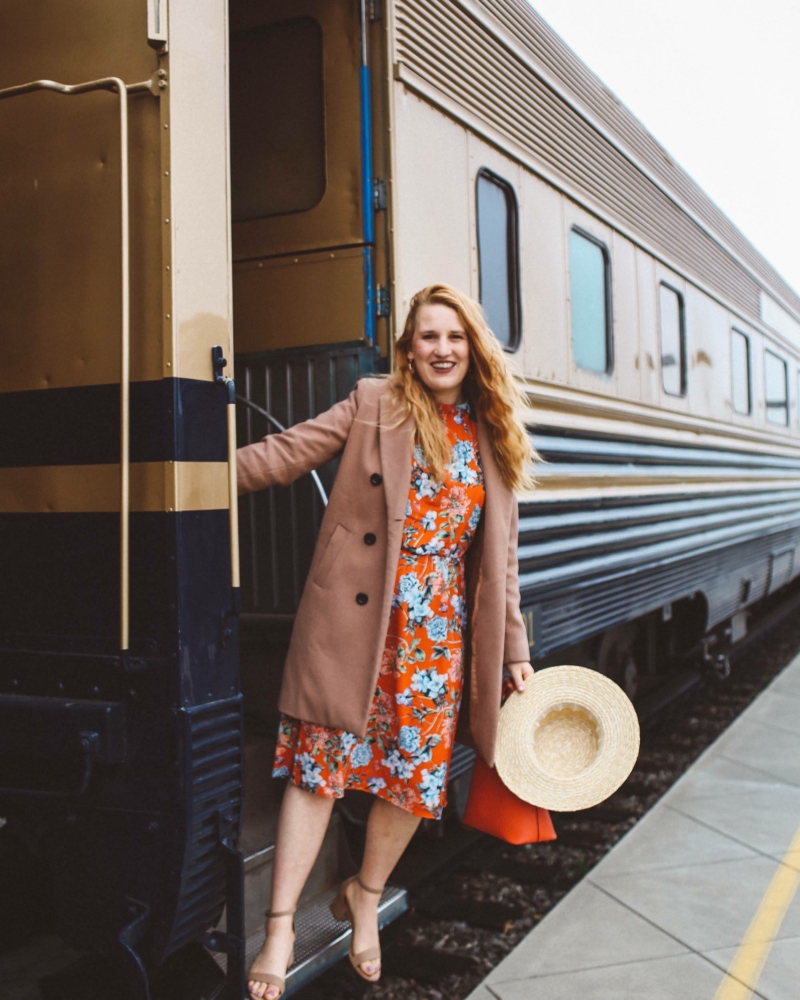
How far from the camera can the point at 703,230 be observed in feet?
20.2

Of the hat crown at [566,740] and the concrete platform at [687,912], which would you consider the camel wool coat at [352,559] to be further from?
the concrete platform at [687,912]

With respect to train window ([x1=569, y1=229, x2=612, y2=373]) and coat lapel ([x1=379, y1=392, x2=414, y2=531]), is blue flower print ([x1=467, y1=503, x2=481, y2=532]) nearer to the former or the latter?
coat lapel ([x1=379, y1=392, x2=414, y2=531])

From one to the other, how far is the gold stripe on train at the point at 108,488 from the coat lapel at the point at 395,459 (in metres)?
0.40

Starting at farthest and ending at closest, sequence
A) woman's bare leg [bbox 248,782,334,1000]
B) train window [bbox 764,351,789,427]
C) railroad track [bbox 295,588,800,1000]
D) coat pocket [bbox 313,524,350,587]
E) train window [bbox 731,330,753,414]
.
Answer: train window [bbox 764,351,789,427] → train window [bbox 731,330,753,414] → railroad track [bbox 295,588,800,1000] → coat pocket [bbox 313,524,350,587] → woman's bare leg [bbox 248,782,334,1000]

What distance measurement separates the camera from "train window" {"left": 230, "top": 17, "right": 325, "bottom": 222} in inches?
125

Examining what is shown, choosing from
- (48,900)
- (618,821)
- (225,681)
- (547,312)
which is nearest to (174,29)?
(225,681)

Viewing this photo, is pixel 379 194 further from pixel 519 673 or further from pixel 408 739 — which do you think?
pixel 408 739

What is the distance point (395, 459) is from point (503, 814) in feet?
3.13

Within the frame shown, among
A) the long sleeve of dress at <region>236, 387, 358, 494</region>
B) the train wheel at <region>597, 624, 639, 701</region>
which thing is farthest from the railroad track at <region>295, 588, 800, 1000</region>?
the long sleeve of dress at <region>236, 387, 358, 494</region>

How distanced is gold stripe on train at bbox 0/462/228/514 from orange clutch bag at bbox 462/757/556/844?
1025 mm

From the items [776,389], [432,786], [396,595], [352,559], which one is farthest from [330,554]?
[776,389]

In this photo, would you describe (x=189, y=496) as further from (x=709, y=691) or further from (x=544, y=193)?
(x=709, y=691)

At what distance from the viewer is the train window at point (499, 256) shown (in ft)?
11.4

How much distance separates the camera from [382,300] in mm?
2951
